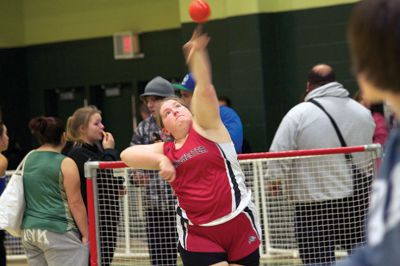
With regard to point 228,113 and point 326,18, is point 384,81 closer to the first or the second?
point 228,113

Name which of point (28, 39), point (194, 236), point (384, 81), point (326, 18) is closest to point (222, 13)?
point (326, 18)

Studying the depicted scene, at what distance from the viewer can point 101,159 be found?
657cm

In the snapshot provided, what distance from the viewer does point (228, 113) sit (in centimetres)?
663

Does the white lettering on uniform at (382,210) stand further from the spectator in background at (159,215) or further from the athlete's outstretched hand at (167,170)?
the spectator in background at (159,215)

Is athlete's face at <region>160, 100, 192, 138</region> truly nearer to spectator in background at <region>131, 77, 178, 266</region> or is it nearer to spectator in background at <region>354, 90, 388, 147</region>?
spectator in background at <region>131, 77, 178, 266</region>

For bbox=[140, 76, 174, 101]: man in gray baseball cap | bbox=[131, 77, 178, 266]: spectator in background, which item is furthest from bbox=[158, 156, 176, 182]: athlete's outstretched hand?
bbox=[140, 76, 174, 101]: man in gray baseball cap

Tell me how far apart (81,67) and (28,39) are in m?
1.13

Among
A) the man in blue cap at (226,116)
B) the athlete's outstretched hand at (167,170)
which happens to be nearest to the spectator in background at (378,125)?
the man in blue cap at (226,116)

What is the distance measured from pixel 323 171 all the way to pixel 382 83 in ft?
14.8

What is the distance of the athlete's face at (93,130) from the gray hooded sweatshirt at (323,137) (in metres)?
1.40

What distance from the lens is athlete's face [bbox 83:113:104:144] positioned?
651 cm

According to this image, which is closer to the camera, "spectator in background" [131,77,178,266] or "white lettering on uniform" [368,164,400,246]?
"white lettering on uniform" [368,164,400,246]

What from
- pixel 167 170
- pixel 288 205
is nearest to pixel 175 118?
pixel 167 170

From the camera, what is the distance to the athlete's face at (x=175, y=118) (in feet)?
15.8
